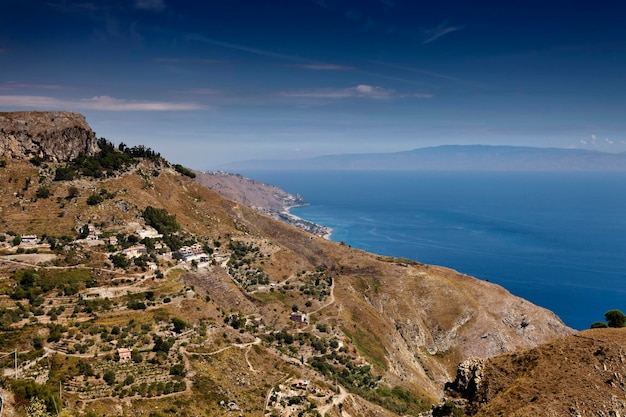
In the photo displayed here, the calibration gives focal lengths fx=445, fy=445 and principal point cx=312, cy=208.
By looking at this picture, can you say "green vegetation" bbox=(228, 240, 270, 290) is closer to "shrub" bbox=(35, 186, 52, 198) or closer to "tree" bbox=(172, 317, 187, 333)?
"tree" bbox=(172, 317, 187, 333)

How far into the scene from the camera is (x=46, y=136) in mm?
105875

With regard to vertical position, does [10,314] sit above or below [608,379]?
below

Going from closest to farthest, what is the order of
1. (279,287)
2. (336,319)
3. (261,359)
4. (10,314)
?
(10,314)
(261,359)
(336,319)
(279,287)

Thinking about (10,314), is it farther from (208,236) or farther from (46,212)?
(208,236)

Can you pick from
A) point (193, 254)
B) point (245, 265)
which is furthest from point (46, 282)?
point (245, 265)

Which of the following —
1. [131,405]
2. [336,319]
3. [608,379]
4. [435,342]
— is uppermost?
[608,379]

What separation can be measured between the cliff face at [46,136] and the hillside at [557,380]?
105 metres

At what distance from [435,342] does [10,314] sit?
8562cm

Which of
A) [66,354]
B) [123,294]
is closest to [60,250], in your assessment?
[123,294]

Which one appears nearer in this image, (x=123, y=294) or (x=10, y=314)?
(x=10, y=314)

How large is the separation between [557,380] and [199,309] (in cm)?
5290

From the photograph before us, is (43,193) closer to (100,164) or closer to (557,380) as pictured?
(100,164)

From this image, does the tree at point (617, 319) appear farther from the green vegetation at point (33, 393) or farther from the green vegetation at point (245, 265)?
the green vegetation at point (33, 393)

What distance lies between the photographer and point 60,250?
75250 millimetres
